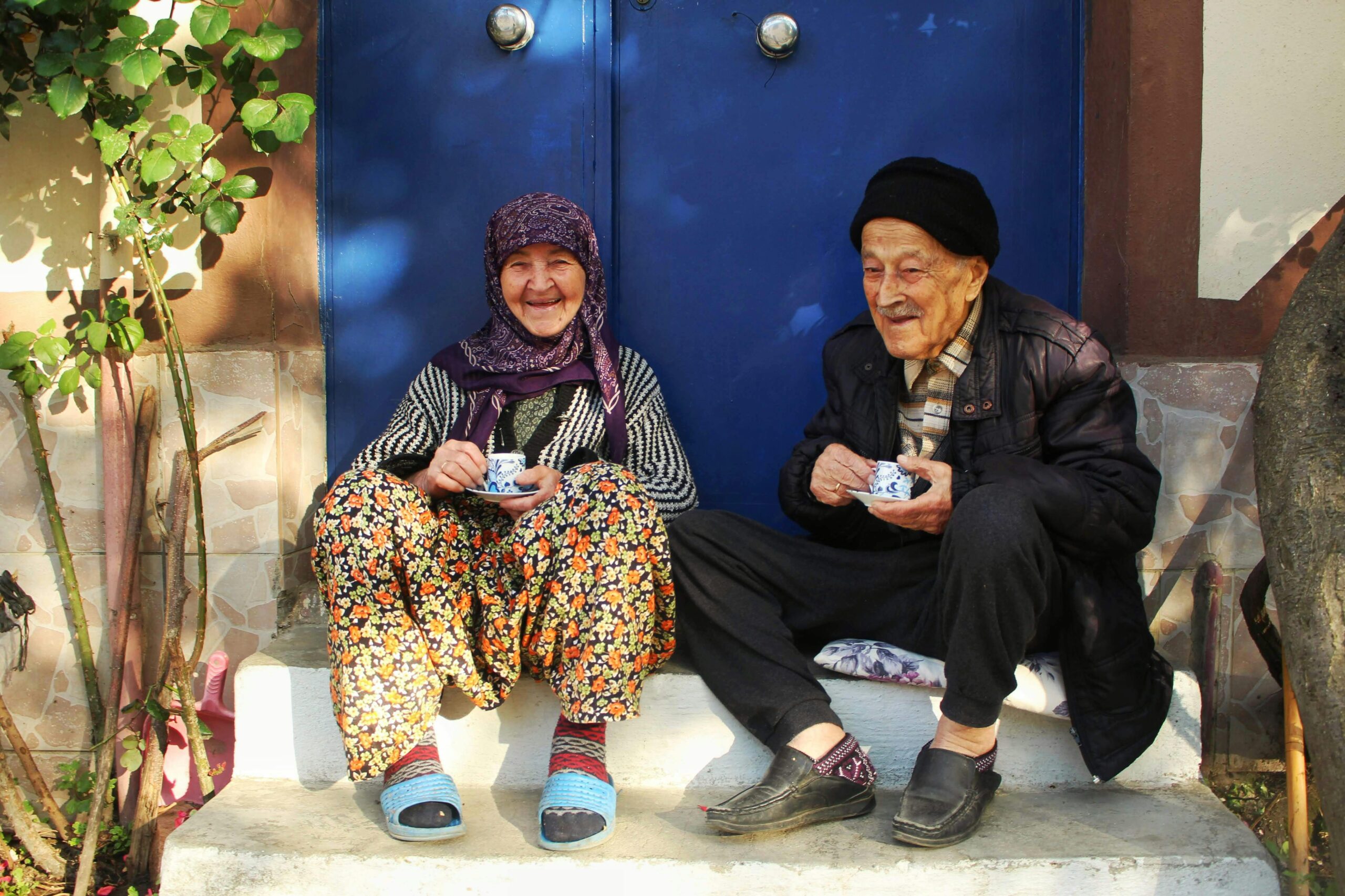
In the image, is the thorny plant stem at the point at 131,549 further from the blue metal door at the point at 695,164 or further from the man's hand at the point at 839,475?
the man's hand at the point at 839,475

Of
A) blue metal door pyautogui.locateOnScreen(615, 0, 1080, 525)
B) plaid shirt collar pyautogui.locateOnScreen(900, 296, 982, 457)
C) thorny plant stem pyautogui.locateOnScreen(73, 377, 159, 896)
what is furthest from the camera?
blue metal door pyautogui.locateOnScreen(615, 0, 1080, 525)

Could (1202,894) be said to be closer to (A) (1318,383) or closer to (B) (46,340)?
(A) (1318,383)

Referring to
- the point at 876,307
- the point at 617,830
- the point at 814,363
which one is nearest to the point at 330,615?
the point at 617,830

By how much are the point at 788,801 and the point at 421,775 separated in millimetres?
735

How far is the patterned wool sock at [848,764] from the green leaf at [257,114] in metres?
1.95

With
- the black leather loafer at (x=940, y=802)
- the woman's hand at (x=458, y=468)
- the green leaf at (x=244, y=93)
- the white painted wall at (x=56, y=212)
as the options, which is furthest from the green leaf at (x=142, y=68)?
the black leather loafer at (x=940, y=802)

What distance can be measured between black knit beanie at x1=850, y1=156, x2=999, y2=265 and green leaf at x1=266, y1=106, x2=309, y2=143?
1368 mm

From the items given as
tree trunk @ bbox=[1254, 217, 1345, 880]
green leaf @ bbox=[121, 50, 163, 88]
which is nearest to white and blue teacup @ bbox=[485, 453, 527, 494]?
green leaf @ bbox=[121, 50, 163, 88]

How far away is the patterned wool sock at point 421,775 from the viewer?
2137 millimetres

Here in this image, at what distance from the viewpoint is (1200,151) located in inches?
107

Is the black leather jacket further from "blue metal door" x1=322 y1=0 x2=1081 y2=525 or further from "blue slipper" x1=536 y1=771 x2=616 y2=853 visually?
"blue slipper" x1=536 y1=771 x2=616 y2=853

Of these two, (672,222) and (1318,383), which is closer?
(1318,383)

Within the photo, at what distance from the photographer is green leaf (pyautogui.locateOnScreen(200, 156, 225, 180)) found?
8.84 feet

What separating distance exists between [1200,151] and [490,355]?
1833 mm
